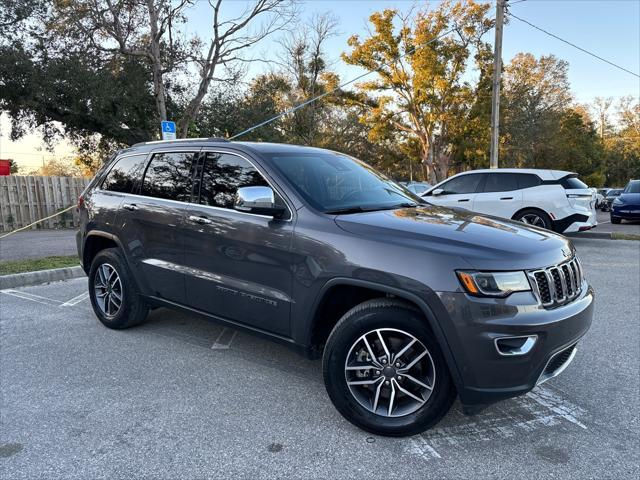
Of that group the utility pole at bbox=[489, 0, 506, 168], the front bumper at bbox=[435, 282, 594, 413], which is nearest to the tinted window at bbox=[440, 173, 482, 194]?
the utility pole at bbox=[489, 0, 506, 168]

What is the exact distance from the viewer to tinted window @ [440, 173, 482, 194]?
10.6 meters

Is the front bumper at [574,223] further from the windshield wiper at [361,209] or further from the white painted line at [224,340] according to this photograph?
the white painted line at [224,340]

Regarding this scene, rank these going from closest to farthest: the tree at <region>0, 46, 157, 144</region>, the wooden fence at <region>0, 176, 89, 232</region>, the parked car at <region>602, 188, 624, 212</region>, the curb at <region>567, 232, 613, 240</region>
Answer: the curb at <region>567, 232, 613, 240</region>, the wooden fence at <region>0, 176, 89, 232</region>, the tree at <region>0, 46, 157, 144</region>, the parked car at <region>602, 188, 624, 212</region>

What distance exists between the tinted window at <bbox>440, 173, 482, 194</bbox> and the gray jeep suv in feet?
23.2

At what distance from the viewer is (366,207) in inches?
130

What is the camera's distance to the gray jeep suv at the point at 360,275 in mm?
2430

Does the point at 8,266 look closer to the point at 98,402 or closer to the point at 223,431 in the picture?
the point at 98,402

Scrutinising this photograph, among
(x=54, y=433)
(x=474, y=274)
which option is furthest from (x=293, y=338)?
(x=54, y=433)

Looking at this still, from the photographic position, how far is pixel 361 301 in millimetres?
3018

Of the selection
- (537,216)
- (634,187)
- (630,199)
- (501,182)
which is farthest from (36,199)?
(634,187)

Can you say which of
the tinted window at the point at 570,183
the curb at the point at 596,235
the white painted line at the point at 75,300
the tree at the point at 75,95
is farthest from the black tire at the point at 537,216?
the tree at the point at 75,95

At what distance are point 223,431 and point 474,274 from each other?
176cm

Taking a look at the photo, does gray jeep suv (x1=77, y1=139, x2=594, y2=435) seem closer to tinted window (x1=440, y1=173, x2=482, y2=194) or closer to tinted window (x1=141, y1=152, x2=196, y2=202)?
tinted window (x1=141, y1=152, x2=196, y2=202)

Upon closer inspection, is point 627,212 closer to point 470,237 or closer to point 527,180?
point 527,180
